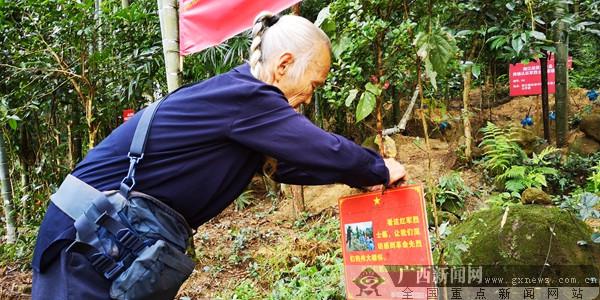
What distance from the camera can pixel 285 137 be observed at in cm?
112

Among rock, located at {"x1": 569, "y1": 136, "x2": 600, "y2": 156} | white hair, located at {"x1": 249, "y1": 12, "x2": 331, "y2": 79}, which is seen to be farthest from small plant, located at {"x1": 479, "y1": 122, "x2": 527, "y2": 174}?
white hair, located at {"x1": 249, "y1": 12, "x2": 331, "y2": 79}

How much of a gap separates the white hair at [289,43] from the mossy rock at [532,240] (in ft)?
5.20

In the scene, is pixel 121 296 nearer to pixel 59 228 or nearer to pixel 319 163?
pixel 59 228

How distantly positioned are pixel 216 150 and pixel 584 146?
5982mm

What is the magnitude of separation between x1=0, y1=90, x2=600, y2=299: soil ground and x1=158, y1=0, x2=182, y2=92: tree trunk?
5.55 feet

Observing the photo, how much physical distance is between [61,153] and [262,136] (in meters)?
6.58

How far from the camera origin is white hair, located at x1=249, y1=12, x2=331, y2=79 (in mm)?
1240

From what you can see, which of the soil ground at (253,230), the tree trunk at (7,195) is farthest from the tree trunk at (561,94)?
the tree trunk at (7,195)

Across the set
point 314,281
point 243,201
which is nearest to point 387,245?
point 314,281

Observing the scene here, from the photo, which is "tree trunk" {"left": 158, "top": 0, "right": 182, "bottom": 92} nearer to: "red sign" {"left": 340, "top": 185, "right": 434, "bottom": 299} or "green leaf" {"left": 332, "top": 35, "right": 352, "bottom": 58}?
"green leaf" {"left": 332, "top": 35, "right": 352, "bottom": 58}

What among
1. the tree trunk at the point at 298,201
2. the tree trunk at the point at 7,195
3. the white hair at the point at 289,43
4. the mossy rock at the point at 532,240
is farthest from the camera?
the tree trunk at the point at 7,195

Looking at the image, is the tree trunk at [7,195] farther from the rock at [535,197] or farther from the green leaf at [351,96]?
the rock at [535,197]

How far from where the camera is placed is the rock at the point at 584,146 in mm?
5508

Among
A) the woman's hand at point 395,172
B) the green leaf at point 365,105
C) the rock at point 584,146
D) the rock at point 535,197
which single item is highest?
the green leaf at point 365,105
